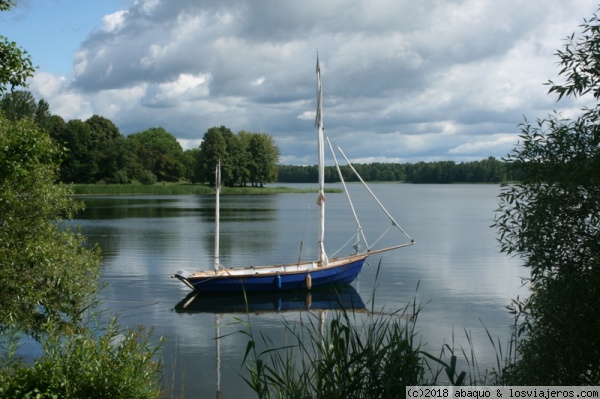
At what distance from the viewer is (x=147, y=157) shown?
435 feet

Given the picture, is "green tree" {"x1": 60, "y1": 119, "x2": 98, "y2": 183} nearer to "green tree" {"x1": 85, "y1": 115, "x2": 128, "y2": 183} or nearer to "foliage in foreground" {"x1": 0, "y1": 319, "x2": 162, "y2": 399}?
"green tree" {"x1": 85, "y1": 115, "x2": 128, "y2": 183}

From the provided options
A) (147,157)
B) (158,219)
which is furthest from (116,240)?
(147,157)

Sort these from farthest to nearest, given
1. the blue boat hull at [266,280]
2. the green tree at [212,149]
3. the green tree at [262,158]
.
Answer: the green tree at [262,158], the green tree at [212,149], the blue boat hull at [266,280]

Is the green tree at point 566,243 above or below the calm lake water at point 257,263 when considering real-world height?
above

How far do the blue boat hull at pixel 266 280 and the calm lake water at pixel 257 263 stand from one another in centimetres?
65

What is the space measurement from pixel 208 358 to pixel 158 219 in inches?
1943

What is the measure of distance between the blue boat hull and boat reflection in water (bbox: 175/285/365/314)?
1.21ft

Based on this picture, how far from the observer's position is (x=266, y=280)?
28391 millimetres

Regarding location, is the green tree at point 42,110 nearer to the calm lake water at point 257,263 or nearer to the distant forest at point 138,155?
the distant forest at point 138,155

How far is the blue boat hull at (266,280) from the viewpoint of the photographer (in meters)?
27.8

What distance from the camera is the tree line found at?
370ft

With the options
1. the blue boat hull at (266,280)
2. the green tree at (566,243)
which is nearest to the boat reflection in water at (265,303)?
the blue boat hull at (266,280)

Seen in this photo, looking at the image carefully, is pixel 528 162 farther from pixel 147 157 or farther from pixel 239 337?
pixel 147 157

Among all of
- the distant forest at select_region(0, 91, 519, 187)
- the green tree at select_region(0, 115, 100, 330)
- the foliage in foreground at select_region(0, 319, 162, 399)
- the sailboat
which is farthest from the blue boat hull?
the distant forest at select_region(0, 91, 519, 187)
